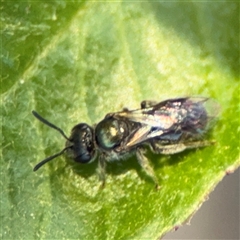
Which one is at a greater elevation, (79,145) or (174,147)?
(79,145)

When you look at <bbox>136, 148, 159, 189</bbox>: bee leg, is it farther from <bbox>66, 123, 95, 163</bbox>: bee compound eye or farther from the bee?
<bbox>66, 123, 95, 163</bbox>: bee compound eye

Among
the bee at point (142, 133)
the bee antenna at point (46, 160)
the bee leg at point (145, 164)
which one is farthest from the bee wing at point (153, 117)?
the bee antenna at point (46, 160)

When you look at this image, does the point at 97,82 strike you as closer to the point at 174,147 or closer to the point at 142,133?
the point at 142,133

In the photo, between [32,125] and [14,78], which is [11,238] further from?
[14,78]

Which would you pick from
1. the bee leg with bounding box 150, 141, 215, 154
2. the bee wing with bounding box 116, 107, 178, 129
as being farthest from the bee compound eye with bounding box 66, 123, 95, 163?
the bee leg with bounding box 150, 141, 215, 154

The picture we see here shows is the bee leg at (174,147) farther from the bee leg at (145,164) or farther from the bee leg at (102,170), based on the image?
the bee leg at (102,170)

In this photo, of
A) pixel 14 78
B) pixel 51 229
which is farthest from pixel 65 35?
pixel 51 229

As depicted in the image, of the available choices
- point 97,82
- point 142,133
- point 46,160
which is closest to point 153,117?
point 142,133
